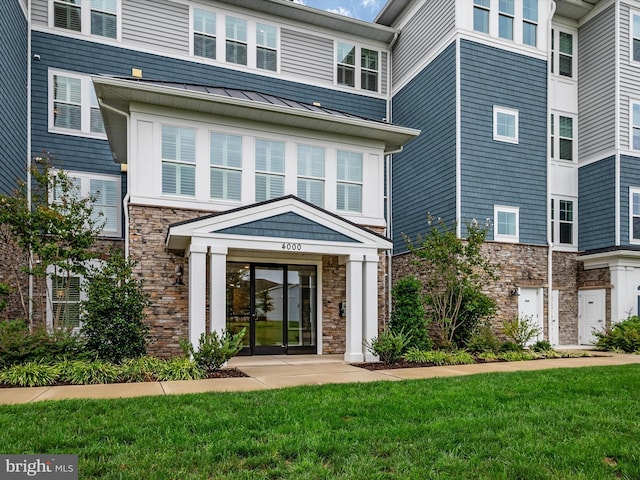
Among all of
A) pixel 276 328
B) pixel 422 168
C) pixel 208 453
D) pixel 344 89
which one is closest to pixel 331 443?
pixel 208 453

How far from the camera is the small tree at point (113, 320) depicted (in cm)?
836

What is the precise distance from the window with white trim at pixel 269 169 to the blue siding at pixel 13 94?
5.65m

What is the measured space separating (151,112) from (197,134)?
1.00 metres

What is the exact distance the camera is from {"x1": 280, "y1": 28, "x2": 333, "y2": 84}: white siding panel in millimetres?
15750

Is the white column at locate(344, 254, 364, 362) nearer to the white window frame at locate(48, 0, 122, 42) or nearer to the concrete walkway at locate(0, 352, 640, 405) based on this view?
the concrete walkway at locate(0, 352, 640, 405)

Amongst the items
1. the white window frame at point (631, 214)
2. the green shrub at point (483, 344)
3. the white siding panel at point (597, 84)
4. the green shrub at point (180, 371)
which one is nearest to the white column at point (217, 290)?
the green shrub at point (180, 371)

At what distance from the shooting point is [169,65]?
46.7 feet

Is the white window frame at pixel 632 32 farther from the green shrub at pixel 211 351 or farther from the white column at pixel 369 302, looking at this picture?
the green shrub at pixel 211 351

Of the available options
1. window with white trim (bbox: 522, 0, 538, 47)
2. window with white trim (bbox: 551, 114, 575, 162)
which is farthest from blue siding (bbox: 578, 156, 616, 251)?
window with white trim (bbox: 522, 0, 538, 47)

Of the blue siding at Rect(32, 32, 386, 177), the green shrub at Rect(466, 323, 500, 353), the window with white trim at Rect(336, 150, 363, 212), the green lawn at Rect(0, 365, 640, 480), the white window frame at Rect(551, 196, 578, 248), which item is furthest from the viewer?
the white window frame at Rect(551, 196, 578, 248)

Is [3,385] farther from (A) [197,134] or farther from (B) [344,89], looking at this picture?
(B) [344,89]

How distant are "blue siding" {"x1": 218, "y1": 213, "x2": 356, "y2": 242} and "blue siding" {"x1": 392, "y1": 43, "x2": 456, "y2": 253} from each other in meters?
5.30

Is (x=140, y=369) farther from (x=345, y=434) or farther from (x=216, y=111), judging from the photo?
(x=216, y=111)

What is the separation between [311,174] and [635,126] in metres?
11.8
